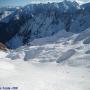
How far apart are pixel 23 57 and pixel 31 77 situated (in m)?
10.9

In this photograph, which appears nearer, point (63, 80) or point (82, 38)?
point (63, 80)

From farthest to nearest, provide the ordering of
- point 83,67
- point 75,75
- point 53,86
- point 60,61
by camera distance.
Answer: point 60,61, point 83,67, point 75,75, point 53,86

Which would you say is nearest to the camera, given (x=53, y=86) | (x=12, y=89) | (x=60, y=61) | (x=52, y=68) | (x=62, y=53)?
(x=12, y=89)

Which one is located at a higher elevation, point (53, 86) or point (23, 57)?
point (53, 86)

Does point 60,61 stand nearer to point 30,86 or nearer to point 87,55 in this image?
point 87,55

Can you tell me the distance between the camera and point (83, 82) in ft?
42.6

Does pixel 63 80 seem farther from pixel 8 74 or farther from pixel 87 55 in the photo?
pixel 87 55

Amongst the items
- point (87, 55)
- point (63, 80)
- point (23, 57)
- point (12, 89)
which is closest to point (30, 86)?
point (12, 89)

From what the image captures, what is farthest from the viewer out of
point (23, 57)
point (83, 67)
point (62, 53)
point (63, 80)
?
point (23, 57)

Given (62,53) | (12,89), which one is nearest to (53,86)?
(12,89)

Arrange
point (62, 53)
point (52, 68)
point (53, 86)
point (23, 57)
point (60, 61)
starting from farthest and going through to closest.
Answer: point (23, 57)
point (62, 53)
point (60, 61)
point (52, 68)
point (53, 86)

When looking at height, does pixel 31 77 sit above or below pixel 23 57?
above

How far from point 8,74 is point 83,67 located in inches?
174

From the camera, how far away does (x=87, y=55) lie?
59.1 feet
